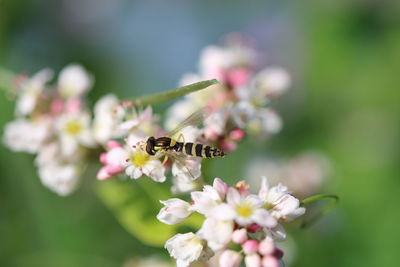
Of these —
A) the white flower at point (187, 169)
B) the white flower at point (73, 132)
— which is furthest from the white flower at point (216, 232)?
the white flower at point (73, 132)

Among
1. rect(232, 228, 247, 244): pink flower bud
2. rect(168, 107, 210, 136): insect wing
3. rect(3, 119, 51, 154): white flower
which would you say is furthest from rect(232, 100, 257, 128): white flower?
rect(3, 119, 51, 154): white flower

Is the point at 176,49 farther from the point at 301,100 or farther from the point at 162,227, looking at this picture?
the point at 162,227

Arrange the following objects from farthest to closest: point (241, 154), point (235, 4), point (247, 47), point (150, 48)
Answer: point (235, 4)
point (150, 48)
point (241, 154)
point (247, 47)

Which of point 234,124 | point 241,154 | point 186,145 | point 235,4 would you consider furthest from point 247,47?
point 235,4

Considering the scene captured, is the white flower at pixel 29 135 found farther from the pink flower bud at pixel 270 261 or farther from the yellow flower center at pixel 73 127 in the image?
the pink flower bud at pixel 270 261

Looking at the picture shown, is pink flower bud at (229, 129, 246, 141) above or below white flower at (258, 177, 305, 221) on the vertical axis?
above

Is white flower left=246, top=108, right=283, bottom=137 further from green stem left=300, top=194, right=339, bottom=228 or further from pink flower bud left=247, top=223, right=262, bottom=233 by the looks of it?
pink flower bud left=247, top=223, right=262, bottom=233

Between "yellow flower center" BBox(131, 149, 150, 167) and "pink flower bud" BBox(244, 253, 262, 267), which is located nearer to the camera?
"pink flower bud" BBox(244, 253, 262, 267)
